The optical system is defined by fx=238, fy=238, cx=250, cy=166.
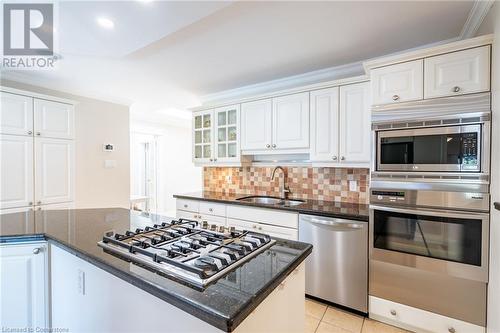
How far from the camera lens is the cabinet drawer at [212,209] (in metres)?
2.93

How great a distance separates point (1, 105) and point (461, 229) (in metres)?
4.40

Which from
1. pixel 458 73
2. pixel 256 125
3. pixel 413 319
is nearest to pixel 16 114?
pixel 256 125

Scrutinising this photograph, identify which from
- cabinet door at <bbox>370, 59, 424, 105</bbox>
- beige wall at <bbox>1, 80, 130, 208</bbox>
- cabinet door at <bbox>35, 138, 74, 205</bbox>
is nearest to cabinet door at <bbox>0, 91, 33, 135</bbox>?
cabinet door at <bbox>35, 138, 74, 205</bbox>

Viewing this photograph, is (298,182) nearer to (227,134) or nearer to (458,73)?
(227,134)

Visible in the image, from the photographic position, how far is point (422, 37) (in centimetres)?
207

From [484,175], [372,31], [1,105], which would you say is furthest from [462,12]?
[1,105]

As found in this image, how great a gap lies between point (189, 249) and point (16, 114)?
9.75ft

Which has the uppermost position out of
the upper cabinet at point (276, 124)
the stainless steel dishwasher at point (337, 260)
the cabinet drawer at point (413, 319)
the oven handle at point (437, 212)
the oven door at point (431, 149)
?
the upper cabinet at point (276, 124)

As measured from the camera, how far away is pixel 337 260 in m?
2.17

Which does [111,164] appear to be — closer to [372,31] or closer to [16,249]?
[16,249]

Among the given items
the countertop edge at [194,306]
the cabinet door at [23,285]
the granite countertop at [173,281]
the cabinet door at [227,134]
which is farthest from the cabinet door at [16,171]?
the cabinet door at [227,134]

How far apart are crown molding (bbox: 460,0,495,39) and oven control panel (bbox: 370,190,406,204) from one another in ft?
4.48

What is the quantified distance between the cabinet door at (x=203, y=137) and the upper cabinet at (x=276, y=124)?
61cm

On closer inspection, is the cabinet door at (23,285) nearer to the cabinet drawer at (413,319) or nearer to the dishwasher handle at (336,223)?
the dishwasher handle at (336,223)
